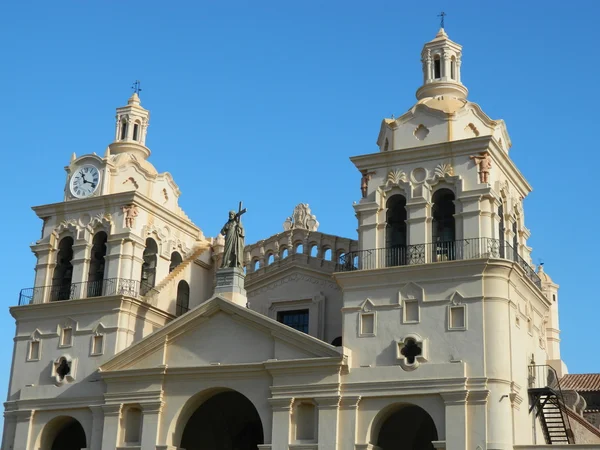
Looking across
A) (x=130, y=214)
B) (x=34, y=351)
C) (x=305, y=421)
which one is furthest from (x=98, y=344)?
(x=305, y=421)

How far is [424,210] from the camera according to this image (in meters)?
33.8

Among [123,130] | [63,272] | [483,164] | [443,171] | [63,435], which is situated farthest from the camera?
[123,130]

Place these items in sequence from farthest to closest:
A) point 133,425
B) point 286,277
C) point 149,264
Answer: point 149,264 < point 286,277 < point 133,425

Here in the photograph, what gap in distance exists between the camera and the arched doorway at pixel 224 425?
38062 millimetres

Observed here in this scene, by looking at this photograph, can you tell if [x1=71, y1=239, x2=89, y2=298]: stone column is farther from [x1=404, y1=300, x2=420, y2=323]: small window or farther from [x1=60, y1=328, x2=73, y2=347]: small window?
[x1=404, y1=300, x2=420, y2=323]: small window

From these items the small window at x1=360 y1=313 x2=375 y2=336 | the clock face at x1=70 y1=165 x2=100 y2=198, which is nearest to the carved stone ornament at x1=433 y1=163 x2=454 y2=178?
the small window at x1=360 y1=313 x2=375 y2=336

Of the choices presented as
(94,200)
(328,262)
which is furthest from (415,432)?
(94,200)

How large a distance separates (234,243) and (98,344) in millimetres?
6454

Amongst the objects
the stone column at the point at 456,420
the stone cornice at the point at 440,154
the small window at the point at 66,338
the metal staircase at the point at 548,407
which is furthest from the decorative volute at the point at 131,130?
the metal staircase at the point at 548,407

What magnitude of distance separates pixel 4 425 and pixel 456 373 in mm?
18057

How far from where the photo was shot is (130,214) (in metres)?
38.9

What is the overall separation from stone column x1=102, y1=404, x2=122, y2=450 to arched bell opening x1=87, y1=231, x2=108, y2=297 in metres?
5.02

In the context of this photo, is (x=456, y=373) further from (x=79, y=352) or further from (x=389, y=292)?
(x=79, y=352)

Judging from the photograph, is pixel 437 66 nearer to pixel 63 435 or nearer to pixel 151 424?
pixel 151 424
